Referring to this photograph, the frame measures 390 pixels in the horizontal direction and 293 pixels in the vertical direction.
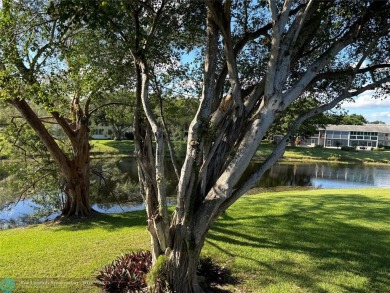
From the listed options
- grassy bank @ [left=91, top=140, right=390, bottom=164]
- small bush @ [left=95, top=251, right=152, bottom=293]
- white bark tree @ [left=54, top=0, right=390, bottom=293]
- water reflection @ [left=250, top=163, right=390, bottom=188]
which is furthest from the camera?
grassy bank @ [left=91, top=140, right=390, bottom=164]

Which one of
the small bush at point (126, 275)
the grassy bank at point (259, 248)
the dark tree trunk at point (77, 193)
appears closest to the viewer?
the small bush at point (126, 275)

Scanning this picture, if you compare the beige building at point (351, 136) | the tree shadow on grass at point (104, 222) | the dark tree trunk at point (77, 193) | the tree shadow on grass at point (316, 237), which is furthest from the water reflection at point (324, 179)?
the beige building at point (351, 136)

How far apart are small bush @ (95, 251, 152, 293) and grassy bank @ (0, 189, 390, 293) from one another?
30 centimetres

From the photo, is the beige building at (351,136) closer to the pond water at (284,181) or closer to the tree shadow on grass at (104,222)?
the pond water at (284,181)

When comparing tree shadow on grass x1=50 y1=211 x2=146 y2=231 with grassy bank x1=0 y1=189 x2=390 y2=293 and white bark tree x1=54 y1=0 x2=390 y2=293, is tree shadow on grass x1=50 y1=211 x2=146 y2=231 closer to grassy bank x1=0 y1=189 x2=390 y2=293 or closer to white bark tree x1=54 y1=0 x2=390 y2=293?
grassy bank x1=0 y1=189 x2=390 y2=293

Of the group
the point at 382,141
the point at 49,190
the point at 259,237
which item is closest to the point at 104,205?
the point at 49,190

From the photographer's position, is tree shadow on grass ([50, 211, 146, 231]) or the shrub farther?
tree shadow on grass ([50, 211, 146, 231])

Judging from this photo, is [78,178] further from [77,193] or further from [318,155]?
[318,155]

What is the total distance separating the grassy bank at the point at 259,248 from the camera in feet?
20.7

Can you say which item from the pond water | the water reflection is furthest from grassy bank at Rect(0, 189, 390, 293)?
the water reflection

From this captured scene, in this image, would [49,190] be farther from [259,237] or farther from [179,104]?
[259,237]

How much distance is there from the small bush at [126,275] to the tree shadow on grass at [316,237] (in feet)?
6.72

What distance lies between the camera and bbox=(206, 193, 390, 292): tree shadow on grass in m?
6.65

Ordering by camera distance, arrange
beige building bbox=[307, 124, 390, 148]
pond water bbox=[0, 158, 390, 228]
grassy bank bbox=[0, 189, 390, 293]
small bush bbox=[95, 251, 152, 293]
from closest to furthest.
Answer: small bush bbox=[95, 251, 152, 293] → grassy bank bbox=[0, 189, 390, 293] → pond water bbox=[0, 158, 390, 228] → beige building bbox=[307, 124, 390, 148]
